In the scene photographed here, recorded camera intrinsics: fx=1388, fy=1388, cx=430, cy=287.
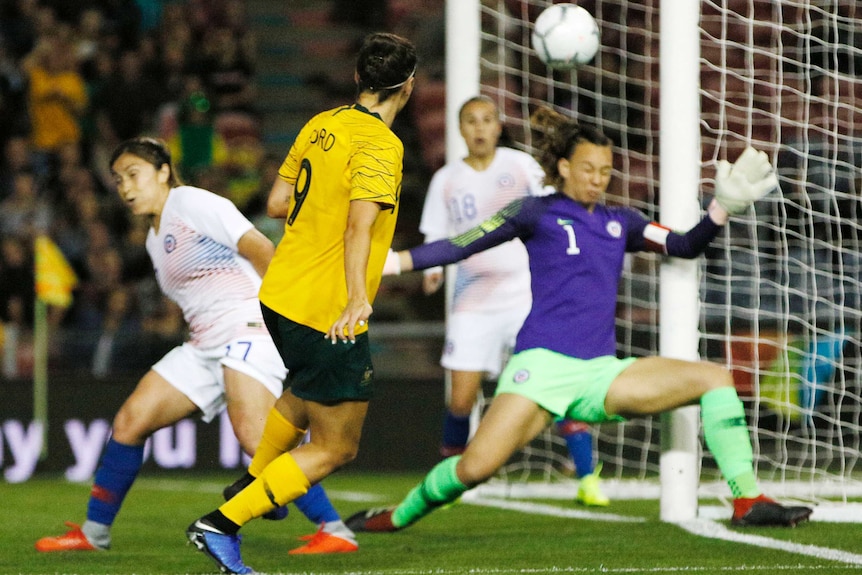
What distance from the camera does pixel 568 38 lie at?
6488 mm

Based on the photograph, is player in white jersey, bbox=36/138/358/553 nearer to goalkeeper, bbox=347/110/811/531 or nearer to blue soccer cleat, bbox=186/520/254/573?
goalkeeper, bbox=347/110/811/531

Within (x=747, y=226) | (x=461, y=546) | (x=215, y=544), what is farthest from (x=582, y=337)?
(x=747, y=226)

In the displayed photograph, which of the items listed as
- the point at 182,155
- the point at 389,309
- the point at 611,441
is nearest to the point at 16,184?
the point at 182,155

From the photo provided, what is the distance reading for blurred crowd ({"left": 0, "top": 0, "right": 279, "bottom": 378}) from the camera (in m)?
11.5

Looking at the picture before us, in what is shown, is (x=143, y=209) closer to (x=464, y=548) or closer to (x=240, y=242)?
(x=240, y=242)

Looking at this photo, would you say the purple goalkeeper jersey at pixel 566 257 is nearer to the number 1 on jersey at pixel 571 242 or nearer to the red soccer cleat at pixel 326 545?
the number 1 on jersey at pixel 571 242

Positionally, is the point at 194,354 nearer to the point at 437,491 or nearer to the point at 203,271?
the point at 203,271

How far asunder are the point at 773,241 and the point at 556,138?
3419 mm

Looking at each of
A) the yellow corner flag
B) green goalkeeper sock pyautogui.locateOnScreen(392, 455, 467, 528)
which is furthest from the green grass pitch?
the yellow corner flag

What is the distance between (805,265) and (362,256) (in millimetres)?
4168

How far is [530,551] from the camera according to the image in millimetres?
5449

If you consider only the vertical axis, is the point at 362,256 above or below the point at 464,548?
above

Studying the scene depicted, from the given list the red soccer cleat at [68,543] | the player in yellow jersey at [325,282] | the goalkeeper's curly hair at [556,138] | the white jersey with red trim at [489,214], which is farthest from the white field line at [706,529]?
the red soccer cleat at [68,543]

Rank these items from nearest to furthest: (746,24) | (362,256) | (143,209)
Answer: (362,256), (143,209), (746,24)
